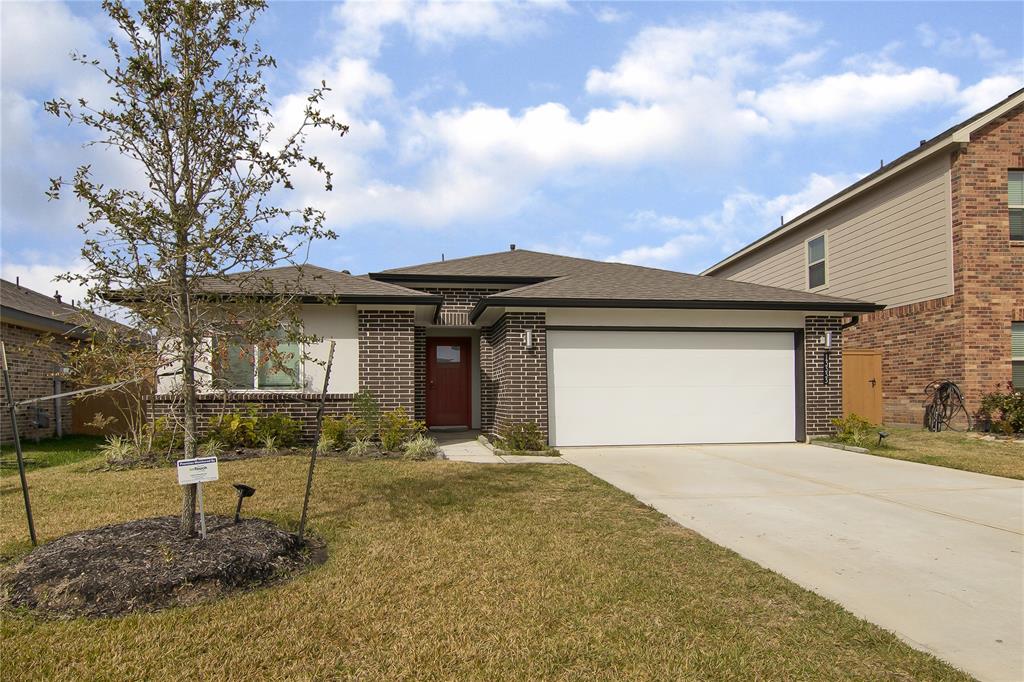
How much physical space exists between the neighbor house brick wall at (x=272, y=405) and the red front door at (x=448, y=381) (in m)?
4.34

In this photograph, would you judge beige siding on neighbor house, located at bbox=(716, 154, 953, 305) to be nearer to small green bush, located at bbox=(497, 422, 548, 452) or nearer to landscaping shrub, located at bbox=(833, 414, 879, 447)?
landscaping shrub, located at bbox=(833, 414, 879, 447)

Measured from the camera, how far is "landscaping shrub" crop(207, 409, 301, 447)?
10.1 m

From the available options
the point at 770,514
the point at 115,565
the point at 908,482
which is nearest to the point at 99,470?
the point at 115,565

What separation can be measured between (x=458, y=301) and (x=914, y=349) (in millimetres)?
10852

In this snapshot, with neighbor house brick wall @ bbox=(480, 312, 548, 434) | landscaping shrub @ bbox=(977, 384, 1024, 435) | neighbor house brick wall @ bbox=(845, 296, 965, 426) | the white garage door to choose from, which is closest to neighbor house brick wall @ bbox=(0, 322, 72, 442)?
neighbor house brick wall @ bbox=(480, 312, 548, 434)

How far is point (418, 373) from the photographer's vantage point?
562 inches

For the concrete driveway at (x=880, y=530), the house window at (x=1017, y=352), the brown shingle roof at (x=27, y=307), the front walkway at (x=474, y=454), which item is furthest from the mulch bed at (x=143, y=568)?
the house window at (x=1017, y=352)

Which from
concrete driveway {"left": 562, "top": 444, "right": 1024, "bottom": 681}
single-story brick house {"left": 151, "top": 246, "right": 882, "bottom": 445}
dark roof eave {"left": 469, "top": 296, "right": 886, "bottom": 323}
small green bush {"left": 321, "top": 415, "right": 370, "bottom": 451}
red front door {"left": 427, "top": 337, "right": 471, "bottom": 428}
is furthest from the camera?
red front door {"left": 427, "top": 337, "right": 471, "bottom": 428}

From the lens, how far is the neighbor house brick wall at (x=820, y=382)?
39.9 ft

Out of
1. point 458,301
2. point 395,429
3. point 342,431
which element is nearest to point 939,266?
point 458,301

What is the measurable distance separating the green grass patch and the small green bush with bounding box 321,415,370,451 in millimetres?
3976

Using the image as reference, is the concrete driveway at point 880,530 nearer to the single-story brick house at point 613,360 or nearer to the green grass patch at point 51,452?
the single-story brick house at point 613,360

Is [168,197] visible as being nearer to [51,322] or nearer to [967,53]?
[51,322]

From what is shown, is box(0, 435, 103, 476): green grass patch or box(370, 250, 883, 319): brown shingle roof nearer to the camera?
box(0, 435, 103, 476): green grass patch
